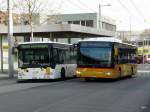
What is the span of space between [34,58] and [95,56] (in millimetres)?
3958

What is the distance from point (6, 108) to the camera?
50.3ft

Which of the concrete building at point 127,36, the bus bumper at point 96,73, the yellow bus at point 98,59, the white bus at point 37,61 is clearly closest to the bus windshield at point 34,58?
the white bus at point 37,61

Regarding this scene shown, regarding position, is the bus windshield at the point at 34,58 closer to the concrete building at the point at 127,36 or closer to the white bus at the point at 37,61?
the white bus at the point at 37,61

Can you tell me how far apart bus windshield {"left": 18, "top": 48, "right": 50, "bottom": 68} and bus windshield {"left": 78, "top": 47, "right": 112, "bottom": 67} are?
221cm

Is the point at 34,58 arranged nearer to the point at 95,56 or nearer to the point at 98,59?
the point at 95,56

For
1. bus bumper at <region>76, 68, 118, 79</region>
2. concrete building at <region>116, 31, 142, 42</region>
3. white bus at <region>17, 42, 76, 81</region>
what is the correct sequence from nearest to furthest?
bus bumper at <region>76, 68, 118, 79</region> < white bus at <region>17, 42, 76, 81</region> < concrete building at <region>116, 31, 142, 42</region>

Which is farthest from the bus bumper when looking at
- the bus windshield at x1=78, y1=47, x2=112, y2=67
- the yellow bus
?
the bus windshield at x1=78, y1=47, x2=112, y2=67

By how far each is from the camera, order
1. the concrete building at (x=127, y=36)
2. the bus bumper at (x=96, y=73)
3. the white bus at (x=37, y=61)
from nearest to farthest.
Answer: the bus bumper at (x=96, y=73), the white bus at (x=37, y=61), the concrete building at (x=127, y=36)

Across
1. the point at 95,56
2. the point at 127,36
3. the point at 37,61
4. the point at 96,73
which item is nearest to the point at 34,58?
the point at 37,61

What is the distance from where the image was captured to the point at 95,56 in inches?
1230

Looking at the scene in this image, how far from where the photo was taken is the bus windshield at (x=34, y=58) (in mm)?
31891

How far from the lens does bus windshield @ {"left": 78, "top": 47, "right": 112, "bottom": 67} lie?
31094 mm

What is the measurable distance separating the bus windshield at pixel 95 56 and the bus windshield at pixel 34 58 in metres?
2.21

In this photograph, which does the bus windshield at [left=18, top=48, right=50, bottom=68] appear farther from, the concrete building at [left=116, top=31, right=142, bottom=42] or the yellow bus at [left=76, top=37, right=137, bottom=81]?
the concrete building at [left=116, top=31, right=142, bottom=42]
